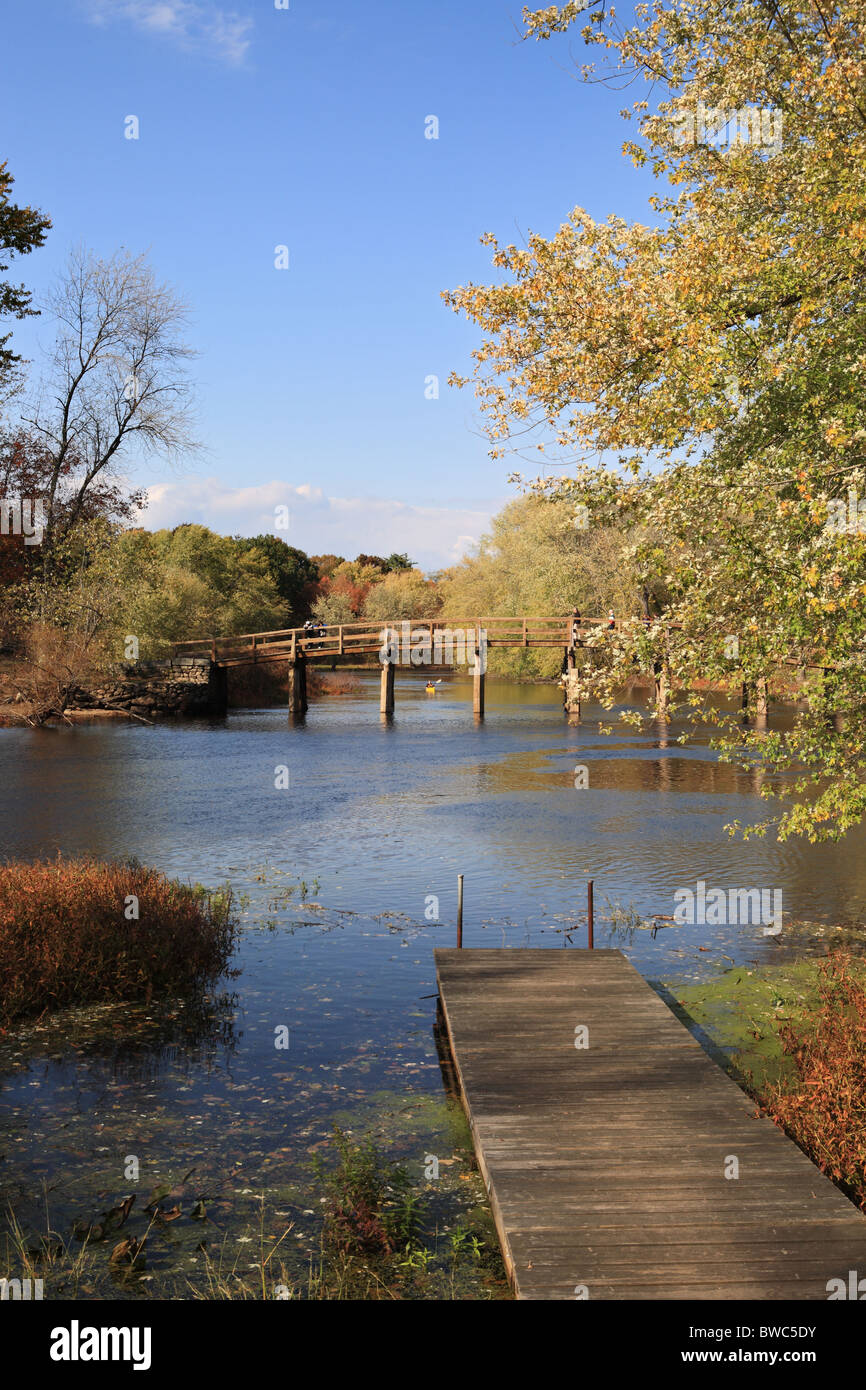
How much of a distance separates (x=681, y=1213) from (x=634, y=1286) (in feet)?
2.75

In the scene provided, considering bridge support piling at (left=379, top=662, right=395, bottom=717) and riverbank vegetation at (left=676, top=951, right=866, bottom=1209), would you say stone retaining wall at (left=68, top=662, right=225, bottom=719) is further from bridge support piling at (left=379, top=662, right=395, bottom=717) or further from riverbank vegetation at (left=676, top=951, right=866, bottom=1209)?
riverbank vegetation at (left=676, top=951, right=866, bottom=1209)

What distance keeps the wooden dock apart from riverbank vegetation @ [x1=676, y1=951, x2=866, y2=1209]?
421mm

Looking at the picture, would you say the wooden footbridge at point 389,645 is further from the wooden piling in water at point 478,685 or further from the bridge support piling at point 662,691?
the bridge support piling at point 662,691

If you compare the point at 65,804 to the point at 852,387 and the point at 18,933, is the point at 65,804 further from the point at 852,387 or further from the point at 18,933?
the point at 852,387

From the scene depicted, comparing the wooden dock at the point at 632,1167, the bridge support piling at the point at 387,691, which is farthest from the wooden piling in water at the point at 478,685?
the wooden dock at the point at 632,1167

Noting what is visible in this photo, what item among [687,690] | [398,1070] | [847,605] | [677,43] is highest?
[677,43]

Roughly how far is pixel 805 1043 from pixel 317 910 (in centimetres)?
817

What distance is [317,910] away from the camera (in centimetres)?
1659

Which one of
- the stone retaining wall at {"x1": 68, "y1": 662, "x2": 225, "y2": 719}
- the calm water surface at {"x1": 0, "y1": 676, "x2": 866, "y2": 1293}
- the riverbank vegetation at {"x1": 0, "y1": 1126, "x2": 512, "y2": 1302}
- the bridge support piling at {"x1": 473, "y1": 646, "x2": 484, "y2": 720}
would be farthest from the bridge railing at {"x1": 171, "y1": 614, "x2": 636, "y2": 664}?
the riverbank vegetation at {"x1": 0, "y1": 1126, "x2": 512, "y2": 1302}

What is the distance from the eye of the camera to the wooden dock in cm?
596

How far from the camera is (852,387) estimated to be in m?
10.1

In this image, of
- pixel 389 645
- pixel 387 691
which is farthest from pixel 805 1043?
pixel 387 691
